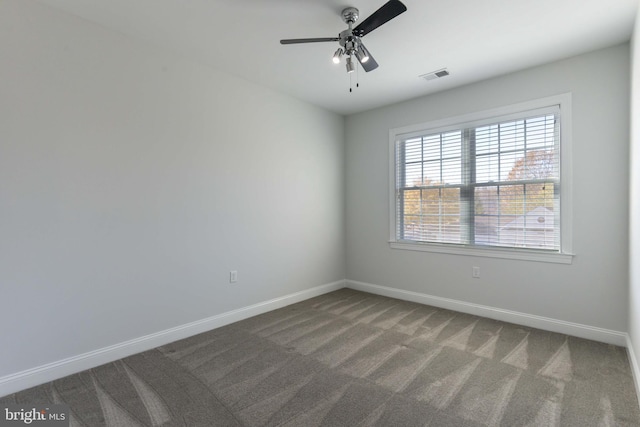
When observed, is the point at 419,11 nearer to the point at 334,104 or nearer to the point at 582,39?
the point at 582,39

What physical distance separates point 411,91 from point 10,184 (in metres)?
4.00

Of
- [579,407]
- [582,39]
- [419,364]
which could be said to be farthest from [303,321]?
[582,39]

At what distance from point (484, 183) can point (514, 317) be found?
1524 mm

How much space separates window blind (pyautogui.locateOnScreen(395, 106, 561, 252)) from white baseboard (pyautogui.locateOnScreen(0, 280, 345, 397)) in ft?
7.37

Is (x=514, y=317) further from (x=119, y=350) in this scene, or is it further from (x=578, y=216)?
(x=119, y=350)

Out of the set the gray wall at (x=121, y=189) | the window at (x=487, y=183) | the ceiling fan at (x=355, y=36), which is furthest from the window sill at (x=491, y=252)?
the ceiling fan at (x=355, y=36)

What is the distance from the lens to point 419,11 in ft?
7.74

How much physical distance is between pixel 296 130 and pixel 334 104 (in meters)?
0.72

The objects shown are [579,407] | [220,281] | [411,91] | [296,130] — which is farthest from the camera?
[296,130]

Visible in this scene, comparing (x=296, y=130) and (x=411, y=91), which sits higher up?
(x=411, y=91)

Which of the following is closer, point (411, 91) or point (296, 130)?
point (411, 91)

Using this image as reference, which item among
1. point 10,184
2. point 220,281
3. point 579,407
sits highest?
point 10,184

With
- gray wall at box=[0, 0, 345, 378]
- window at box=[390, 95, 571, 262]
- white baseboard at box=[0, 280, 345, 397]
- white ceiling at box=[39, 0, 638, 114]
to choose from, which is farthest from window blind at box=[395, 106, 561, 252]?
white baseboard at box=[0, 280, 345, 397]

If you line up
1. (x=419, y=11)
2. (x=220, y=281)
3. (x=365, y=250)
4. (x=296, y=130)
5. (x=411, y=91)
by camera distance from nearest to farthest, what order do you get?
(x=419, y=11) → (x=220, y=281) → (x=411, y=91) → (x=296, y=130) → (x=365, y=250)
